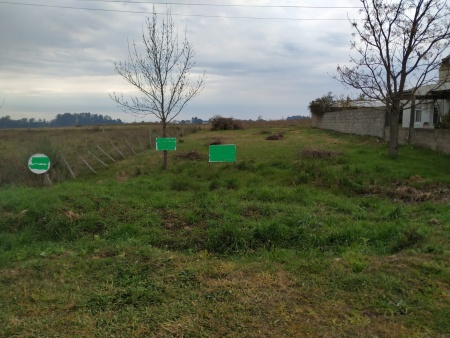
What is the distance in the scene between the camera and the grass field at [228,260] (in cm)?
332

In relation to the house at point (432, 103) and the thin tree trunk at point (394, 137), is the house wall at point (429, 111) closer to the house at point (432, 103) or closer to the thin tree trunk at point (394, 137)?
the house at point (432, 103)

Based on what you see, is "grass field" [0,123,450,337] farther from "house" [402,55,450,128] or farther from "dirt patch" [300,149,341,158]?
"house" [402,55,450,128]

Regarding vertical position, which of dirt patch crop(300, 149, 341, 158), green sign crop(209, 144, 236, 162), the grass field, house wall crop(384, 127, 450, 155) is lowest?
the grass field

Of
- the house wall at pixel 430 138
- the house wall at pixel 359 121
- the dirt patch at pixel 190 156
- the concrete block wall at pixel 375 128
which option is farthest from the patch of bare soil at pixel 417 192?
the house wall at pixel 359 121

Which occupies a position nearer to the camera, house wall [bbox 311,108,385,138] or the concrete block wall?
the concrete block wall

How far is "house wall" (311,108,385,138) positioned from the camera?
21.0 metres

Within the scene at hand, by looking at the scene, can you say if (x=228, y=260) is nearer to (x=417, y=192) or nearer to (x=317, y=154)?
(x=417, y=192)

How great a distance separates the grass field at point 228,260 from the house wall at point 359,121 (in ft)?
36.7

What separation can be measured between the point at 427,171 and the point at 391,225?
6.26 m

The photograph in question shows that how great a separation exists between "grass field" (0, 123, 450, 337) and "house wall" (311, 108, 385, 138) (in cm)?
1119

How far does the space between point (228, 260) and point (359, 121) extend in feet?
72.6

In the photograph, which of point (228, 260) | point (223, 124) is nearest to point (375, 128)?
point (228, 260)

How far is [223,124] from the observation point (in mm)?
48469

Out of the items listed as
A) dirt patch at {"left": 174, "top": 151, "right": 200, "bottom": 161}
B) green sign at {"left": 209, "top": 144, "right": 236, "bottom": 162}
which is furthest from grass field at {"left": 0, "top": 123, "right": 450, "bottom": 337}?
dirt patch at {"left": 174, "top": 151, "right": 200, "bottom": 161}
